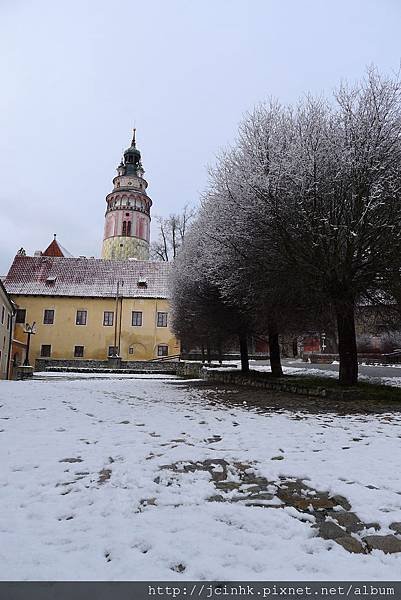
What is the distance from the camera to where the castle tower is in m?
62.8

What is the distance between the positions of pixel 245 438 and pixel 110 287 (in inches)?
1473

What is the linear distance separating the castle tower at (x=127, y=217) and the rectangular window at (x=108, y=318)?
21.8 m

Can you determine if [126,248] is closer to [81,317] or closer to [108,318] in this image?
[108,318]

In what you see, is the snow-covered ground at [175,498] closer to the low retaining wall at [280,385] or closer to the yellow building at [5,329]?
the low retaining wall at [280,385]

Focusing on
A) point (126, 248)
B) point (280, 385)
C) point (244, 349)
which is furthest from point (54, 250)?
point (280, 385)

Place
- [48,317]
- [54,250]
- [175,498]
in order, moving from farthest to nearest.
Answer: [54,250]
[48,317]
[175,498]

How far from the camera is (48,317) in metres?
40.0

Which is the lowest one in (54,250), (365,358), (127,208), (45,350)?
(365,358)

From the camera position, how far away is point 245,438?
5.97m

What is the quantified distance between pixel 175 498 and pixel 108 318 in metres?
38.1

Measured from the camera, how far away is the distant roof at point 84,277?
41.0 meters

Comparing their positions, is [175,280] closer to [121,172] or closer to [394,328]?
[394,328]

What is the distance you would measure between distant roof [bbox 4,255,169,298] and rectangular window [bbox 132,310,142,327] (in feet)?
5.21

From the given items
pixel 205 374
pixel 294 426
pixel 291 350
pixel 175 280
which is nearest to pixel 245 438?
pixel 294 426
